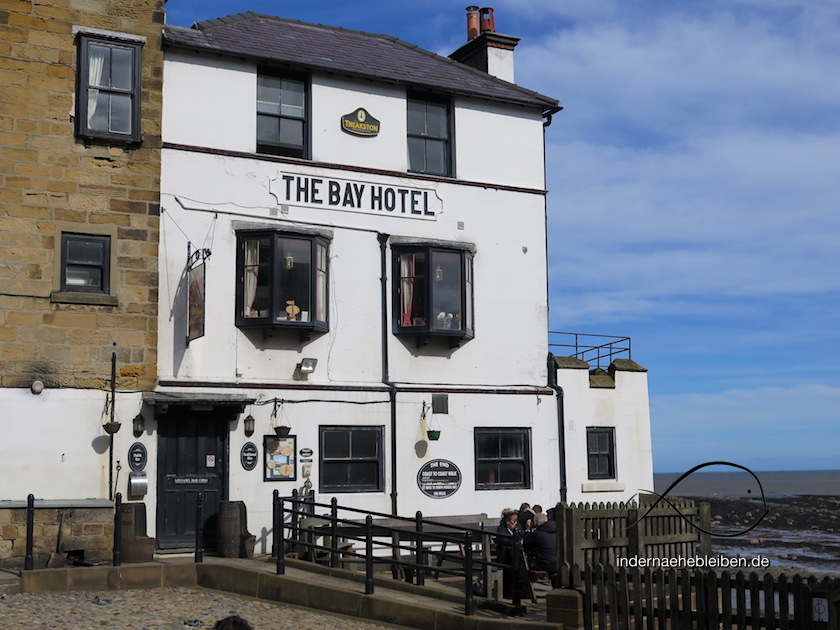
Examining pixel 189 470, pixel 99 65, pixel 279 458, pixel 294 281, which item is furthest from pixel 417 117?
pixel 189 470

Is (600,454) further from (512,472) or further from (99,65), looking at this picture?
(99,65)

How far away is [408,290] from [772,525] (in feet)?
110

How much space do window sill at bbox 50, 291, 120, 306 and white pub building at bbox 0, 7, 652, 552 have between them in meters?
0.97

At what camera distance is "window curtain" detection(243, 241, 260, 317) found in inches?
744

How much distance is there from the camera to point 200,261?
18.5 m

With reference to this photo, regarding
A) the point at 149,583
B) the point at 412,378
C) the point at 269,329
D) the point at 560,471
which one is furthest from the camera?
the point at 560,471

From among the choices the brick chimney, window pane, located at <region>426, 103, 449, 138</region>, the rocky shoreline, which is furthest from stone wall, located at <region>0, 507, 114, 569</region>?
the brick chimney

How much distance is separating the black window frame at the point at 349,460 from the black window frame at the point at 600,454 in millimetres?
5028

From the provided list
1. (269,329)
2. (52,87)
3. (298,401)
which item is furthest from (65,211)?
(298,401)

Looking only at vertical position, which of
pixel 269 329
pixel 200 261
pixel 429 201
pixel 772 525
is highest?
pixel 429 201

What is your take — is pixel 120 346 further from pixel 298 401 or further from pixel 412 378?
pixel 412 378

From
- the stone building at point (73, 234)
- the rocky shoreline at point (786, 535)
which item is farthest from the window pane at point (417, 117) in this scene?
the rocky shoreline at point (786, 535)

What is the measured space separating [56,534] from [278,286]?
574 centimetres

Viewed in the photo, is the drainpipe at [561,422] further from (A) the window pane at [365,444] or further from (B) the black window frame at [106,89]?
(B) the black window frame at [106,89]
